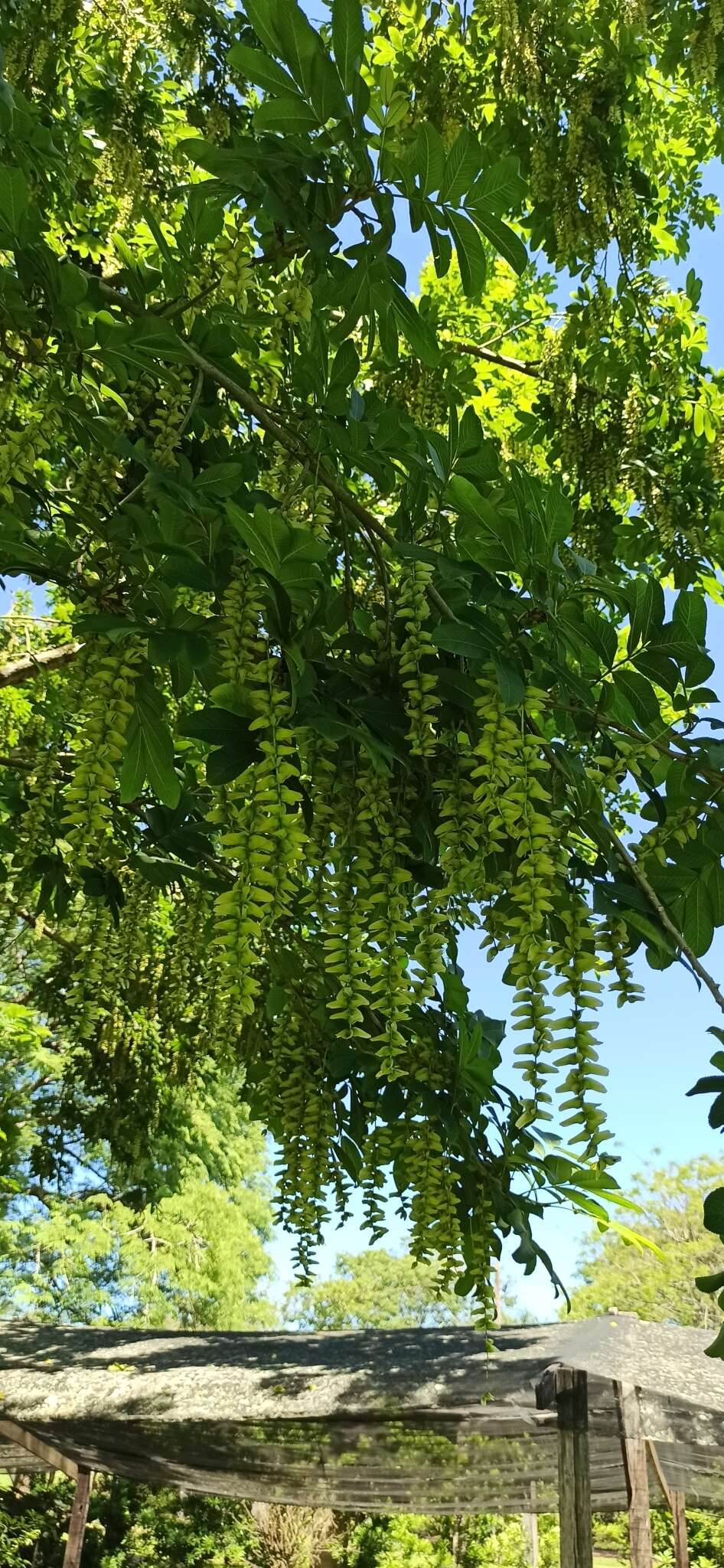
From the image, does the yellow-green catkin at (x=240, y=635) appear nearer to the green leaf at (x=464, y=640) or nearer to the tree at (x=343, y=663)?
the tree at (x=343, y=663)

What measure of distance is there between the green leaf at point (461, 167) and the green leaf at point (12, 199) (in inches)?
21.5

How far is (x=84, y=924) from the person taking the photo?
3.06 meters

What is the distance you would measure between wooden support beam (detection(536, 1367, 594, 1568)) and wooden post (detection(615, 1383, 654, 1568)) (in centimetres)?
17

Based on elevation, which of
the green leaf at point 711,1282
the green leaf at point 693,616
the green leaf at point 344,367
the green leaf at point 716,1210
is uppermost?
the green leaf at point 344,367

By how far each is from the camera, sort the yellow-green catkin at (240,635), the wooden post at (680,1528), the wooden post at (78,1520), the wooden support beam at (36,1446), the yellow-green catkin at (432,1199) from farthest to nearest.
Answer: the wooden post at (680,1528) < the wooden post at (78,1520) < the wooden support beam at (36,1446) < the yellow-green catkin at (432,1199) < the yellow-green catkin at (240,635)

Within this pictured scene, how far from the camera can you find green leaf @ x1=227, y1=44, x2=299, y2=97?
124 centimetres

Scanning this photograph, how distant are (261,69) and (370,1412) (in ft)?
15.8

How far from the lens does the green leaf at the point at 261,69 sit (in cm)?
124

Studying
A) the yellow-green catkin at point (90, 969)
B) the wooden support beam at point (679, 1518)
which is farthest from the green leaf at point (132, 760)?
the wooden support beam at point (679, 1518)

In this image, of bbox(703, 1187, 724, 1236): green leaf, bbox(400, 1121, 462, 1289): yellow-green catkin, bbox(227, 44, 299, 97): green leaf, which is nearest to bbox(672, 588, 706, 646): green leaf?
bbox(703, 1187, 724, 1236): green leaf

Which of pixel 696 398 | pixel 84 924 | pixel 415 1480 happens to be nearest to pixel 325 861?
pixel 84 924

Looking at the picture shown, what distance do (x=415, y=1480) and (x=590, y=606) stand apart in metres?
5.25

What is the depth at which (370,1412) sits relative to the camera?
4625 millimetres

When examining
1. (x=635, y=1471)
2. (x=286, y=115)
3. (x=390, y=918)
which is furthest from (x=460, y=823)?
(x=635, y=1471)
